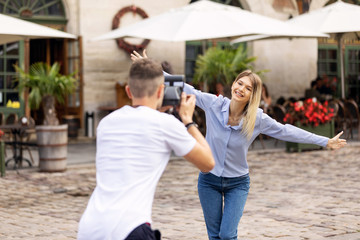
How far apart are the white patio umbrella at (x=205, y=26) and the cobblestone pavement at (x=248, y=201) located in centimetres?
215

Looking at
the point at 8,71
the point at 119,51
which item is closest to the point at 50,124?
the point at 8,71

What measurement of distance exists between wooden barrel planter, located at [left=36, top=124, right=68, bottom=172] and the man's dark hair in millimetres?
7865

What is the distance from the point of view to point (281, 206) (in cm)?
774

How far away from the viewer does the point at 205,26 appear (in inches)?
484

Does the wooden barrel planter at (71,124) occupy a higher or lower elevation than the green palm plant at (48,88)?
lower

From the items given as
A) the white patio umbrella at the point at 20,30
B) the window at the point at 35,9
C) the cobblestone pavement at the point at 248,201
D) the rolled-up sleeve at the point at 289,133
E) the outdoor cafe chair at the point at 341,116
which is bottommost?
the cobblestone pavement at the point at 248,201

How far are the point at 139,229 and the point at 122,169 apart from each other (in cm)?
25

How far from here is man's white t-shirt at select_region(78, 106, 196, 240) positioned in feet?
9.48

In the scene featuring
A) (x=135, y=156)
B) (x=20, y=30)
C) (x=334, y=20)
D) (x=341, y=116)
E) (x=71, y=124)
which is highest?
(x=334, y=20)

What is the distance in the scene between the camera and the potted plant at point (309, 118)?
1339 centimetres

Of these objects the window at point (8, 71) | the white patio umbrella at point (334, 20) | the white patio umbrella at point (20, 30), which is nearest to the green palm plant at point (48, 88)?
the white patio umbrella at point (20, 30)

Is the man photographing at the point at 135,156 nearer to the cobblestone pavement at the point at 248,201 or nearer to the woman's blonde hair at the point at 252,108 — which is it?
the woman's blonde hair at the point at 252,108

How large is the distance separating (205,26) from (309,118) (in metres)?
2.74

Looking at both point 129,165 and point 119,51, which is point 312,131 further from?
point 129,165
